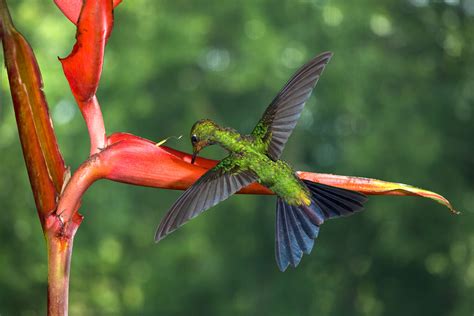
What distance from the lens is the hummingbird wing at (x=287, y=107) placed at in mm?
562

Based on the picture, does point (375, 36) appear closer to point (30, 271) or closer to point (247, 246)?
point (247, 246)

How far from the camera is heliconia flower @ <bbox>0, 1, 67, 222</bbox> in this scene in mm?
514

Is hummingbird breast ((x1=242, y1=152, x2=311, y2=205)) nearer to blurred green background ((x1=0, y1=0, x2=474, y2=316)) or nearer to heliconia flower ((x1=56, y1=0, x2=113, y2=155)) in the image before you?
heliconia flower ((x1=56, y1=0, x2=113, y2=155))

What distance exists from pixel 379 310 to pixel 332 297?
13.0 inches

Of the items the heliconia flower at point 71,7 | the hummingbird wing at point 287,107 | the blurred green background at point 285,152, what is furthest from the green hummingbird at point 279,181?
the blurred green background at point 285,152

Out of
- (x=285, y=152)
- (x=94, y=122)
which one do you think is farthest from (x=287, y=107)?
(x=285, y=152)

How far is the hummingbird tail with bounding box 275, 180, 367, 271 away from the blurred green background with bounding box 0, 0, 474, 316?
4930mm

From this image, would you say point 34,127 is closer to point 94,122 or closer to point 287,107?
point 94,122

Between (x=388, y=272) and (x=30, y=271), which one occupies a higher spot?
(x=30, y=271)

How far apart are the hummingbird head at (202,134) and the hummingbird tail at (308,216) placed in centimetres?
7

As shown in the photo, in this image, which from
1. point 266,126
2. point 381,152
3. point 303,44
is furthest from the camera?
point 303,44

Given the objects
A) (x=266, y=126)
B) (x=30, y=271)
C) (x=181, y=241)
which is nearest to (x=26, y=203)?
(x=30, y=271)

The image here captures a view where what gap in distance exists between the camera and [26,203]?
19.9ft

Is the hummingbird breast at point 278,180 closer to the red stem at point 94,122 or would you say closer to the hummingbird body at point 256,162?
the hummingbird body at point 256,162
